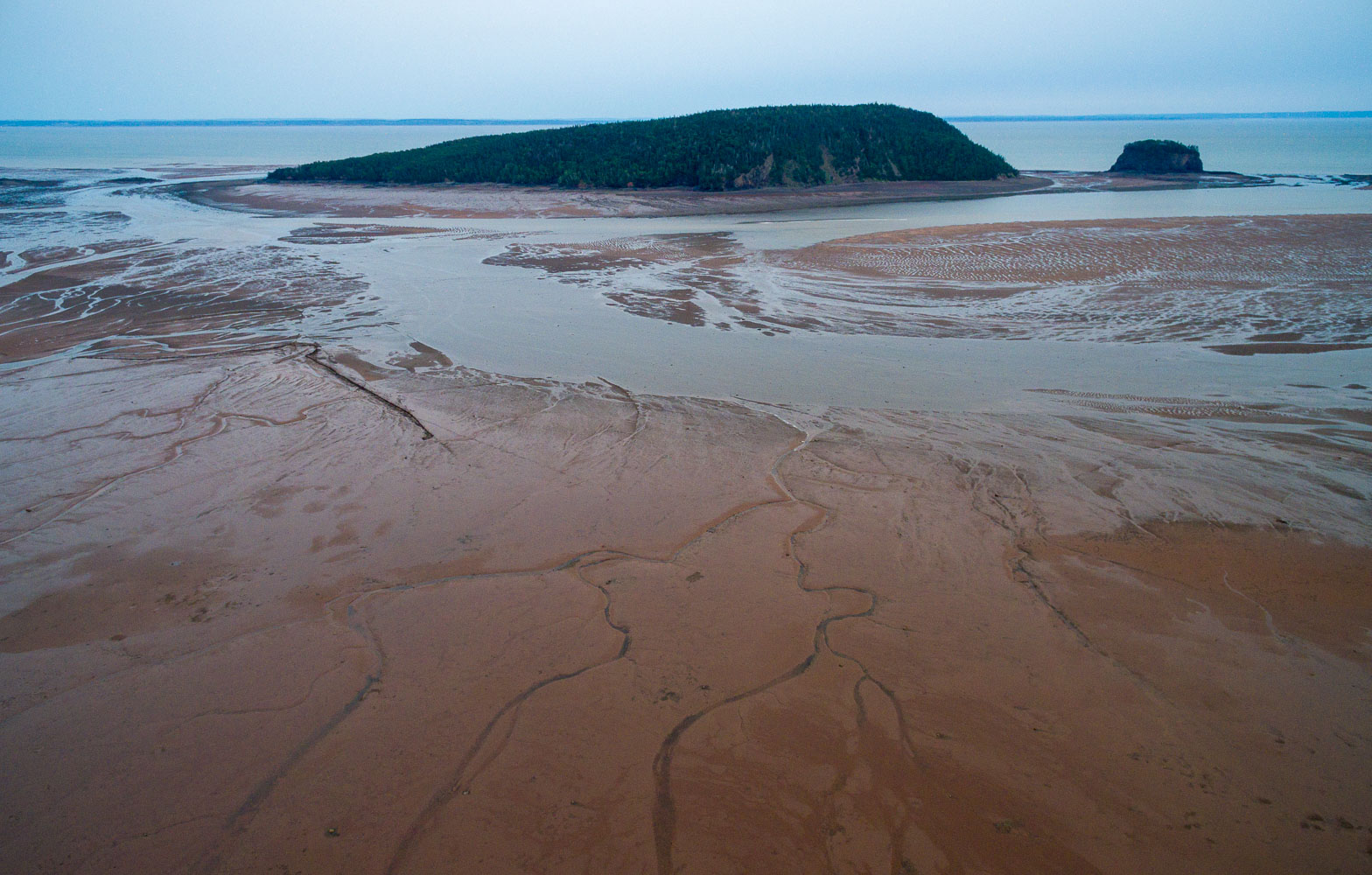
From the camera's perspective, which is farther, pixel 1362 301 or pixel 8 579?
pixel 1362 301

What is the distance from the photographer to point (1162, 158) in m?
46.2

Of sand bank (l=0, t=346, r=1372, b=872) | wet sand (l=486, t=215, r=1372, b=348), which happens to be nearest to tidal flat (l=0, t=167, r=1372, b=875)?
sand bank (l=0, t=346, r=1372, b=872)

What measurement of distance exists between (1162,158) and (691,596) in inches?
2217

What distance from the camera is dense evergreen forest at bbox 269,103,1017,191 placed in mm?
43812

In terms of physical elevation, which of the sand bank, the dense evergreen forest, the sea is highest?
the dense evergreen forest

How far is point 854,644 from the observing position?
15.3 feet

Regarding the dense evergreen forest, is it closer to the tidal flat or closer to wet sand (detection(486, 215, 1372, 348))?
wet sand (detection(486, 215, 1372, 348))

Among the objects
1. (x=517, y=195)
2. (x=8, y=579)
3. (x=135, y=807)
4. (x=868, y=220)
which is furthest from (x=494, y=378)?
(x=517, y=195)

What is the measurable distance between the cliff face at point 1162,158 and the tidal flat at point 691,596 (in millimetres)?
42657

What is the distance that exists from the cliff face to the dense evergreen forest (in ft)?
31.0

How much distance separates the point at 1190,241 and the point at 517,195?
1288 inches

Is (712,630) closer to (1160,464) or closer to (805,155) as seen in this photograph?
(1160,464)

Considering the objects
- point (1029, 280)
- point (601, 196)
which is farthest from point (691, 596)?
point (601, 196)

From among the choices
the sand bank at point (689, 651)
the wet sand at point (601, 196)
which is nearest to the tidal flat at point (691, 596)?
the sand bank at point (689, 651)
